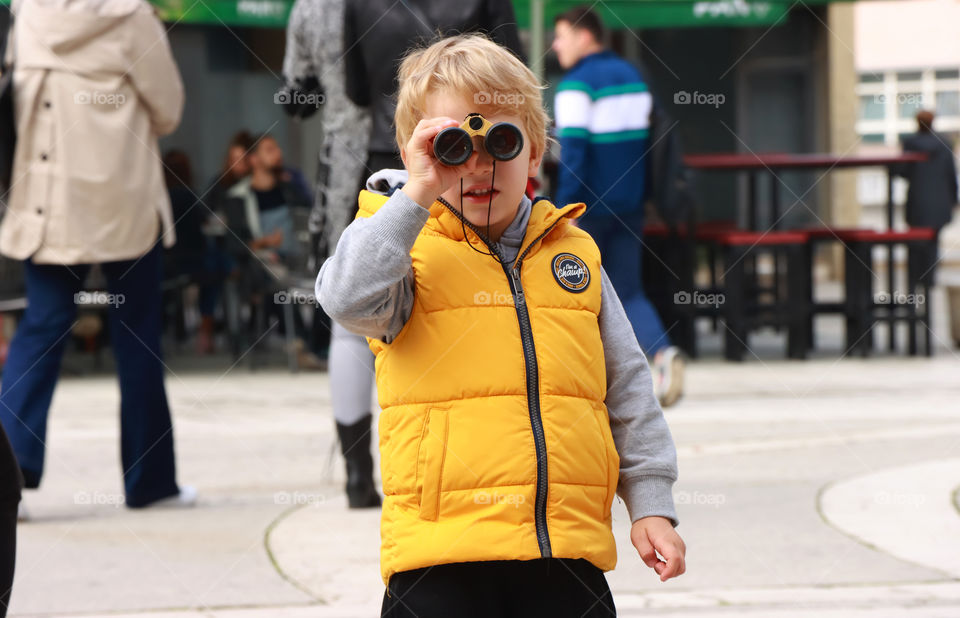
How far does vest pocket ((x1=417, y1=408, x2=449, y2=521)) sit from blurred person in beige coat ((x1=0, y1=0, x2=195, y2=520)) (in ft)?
8.73

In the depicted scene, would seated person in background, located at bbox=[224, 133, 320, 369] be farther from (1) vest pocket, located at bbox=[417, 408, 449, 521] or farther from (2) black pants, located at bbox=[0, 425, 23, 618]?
(1) vest pocket, located at bbox=[417, 408, 449, 521]

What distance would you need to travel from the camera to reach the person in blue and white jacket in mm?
6336

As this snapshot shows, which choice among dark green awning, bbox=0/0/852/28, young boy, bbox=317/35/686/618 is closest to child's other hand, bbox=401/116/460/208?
young boy, bbox=317/35/686/618

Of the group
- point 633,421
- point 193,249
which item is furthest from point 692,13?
A: point 633,421

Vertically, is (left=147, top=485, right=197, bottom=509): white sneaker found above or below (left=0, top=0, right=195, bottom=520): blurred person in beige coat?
below

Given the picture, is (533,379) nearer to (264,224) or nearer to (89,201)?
(89,201)

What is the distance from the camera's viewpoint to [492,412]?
186cm

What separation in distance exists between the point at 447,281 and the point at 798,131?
15043 mm

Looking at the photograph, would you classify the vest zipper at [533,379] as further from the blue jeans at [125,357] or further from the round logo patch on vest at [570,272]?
the blue jeans at [125,357]

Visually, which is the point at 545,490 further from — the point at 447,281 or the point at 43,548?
the point at 43,548

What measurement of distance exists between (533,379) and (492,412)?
0.26 feet

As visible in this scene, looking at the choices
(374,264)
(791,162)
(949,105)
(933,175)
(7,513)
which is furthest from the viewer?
(949,105)

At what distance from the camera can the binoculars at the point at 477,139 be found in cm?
177

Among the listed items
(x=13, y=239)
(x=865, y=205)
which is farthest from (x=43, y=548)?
(x=865, y=205)
